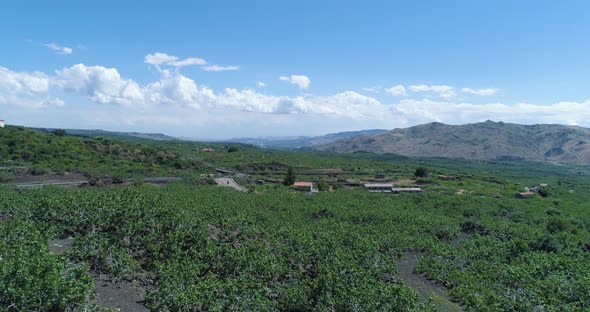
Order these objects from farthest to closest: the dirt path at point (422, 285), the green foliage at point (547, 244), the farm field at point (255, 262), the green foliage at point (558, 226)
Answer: the green foliage at point (558, 226), the green foliage at point (547, 244), the dirt path at point (422, 285), the farm field at point (255, 262)

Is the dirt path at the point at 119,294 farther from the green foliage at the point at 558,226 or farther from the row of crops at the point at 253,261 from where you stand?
the green foliage at the point at 558,226

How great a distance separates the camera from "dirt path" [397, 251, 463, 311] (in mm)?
17953

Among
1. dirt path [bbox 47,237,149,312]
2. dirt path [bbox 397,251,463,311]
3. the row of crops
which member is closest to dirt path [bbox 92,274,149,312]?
dirt path [bbox 47,237,149,312]

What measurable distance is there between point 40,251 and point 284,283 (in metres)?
10.4

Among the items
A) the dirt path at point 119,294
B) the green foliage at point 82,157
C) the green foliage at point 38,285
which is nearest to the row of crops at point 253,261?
the green foliage at point 38,285

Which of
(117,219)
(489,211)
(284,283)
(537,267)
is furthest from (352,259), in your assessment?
(489,211)

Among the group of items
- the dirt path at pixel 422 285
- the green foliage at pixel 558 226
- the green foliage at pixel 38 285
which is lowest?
the green foliage at pixel 558 226

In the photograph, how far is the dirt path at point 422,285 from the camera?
707 inches

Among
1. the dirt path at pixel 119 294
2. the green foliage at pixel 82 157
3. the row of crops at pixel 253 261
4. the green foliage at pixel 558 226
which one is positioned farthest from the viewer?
the green foliage at pixel 82 157

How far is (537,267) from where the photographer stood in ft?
73.2

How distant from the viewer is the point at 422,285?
21156 millimetres

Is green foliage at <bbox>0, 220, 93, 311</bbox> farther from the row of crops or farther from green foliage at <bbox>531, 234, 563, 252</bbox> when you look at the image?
green foliage at <bbox>531, 234, 563, 252</bbox>

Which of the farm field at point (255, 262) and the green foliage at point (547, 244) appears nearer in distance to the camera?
the farm field at point (255, 262)

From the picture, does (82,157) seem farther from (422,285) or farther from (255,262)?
(422,285)
